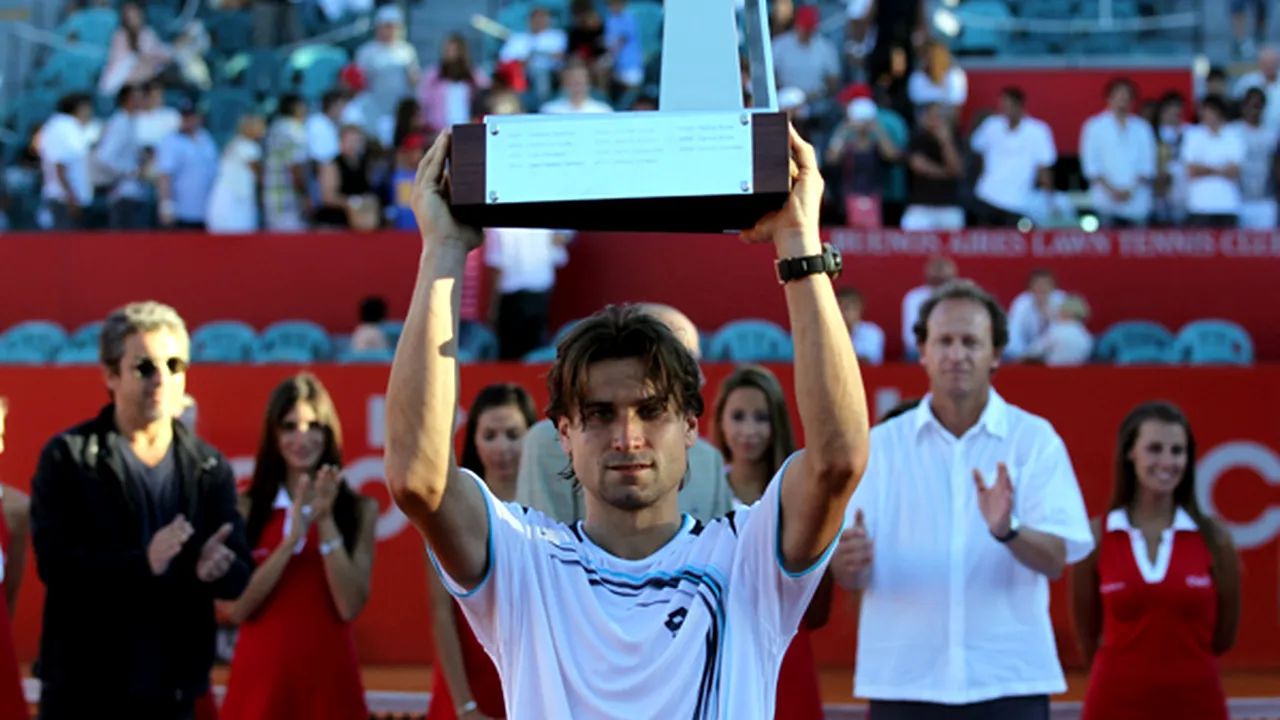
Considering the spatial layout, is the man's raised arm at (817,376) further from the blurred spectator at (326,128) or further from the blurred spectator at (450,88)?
the blurred spectator at (450,88)

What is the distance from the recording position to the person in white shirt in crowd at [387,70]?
47.6ft

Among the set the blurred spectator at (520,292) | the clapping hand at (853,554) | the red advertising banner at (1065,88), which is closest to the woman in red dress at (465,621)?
the clapping hand at (853,554)

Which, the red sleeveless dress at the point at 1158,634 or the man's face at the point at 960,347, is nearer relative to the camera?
the man's face at the point at 960,347

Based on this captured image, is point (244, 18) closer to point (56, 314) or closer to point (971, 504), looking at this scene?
point (56, 314)

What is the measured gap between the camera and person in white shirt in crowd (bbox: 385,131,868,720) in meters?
2.71

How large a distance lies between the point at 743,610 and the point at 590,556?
0.28 metres

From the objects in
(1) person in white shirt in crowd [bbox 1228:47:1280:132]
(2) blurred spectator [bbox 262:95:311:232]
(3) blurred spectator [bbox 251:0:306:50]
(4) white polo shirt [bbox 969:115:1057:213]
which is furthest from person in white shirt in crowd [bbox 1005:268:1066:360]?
(3) blurred spectator [bbox 251:0:306:50]

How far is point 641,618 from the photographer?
278 centimetres

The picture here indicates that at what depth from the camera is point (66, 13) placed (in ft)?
58.6

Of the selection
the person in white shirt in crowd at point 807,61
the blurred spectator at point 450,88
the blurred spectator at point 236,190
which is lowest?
the blurred spectator at point 236,190

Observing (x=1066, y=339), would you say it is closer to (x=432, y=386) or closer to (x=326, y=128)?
(x=326, y=128)

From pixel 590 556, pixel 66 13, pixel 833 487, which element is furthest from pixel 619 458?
pixel 66 13

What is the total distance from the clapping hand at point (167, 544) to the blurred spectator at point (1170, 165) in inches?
358

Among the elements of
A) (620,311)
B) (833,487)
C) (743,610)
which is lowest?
(743,610)
